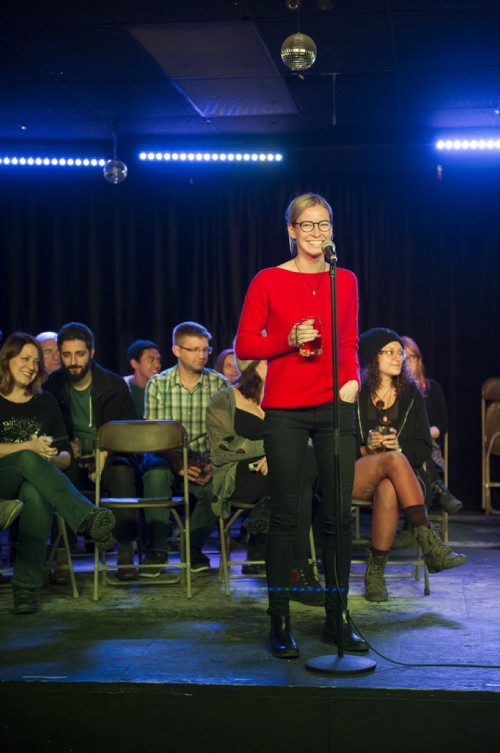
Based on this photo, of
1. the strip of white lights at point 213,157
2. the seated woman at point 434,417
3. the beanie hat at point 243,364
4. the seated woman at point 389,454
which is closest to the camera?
the seated woman at point 389,454

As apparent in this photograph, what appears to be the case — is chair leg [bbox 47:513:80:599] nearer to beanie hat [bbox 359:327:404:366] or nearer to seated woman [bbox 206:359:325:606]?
seated woman [bbox 206:359:325:606]

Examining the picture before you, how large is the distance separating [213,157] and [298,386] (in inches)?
188

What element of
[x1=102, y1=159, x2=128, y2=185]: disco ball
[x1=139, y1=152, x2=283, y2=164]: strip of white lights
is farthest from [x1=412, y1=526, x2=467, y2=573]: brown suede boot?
[x1=139, y1=152, x2=283, y2=164]: strip of white lights

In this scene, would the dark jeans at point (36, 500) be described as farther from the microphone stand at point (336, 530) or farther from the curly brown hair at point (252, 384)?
the microphone stand at point (336, 530)

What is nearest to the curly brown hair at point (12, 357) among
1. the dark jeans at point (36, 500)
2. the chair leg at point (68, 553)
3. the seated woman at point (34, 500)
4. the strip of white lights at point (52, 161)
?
the seated woman at point (34, 500)

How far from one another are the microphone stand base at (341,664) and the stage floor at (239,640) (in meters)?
0.02

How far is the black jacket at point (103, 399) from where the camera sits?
521 centimetres

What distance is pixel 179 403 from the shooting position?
5453 mm

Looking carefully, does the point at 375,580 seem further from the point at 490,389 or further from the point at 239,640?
the point at 490,389

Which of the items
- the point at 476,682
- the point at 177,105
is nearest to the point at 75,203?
the point at 177,105

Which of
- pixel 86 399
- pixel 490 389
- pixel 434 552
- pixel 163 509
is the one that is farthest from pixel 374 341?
pixel 490 389

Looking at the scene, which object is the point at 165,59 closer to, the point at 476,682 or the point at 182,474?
the point at 182,474

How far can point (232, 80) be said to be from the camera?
20.2 feet

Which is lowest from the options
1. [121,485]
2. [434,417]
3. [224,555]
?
[224,555]
